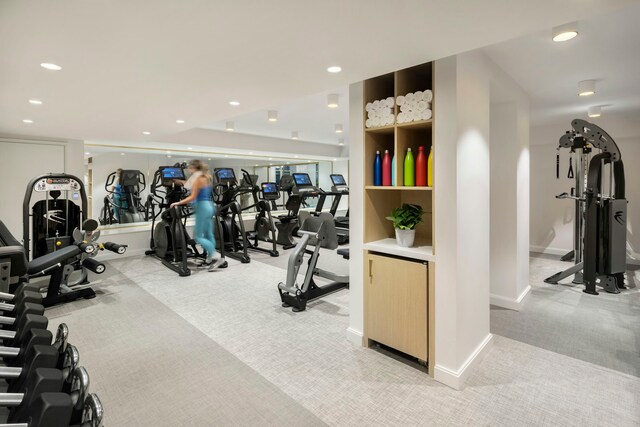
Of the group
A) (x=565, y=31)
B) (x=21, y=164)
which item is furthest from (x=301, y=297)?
(x=21, y=164)

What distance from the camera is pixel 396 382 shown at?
2.32 metres

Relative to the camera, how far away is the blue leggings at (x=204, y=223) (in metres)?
5.07

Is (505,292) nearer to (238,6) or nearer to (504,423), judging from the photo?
(504,423)

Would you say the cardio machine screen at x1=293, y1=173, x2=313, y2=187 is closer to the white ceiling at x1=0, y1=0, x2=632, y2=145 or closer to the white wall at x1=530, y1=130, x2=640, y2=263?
the white ceiling at x1=0, y1=0, x2=632, y2=145

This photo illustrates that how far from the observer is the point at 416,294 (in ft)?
8.04

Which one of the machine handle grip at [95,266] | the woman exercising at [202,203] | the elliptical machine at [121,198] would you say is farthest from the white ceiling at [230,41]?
the elliptical machine at [121,198]

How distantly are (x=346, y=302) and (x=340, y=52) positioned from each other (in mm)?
2722

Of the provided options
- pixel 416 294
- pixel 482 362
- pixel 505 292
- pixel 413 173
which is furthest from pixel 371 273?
pixel 505 292

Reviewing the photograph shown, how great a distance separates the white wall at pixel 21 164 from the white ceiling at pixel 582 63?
6.58 m

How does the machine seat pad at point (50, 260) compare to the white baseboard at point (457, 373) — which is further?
the machine seat pad at point (50, 260)

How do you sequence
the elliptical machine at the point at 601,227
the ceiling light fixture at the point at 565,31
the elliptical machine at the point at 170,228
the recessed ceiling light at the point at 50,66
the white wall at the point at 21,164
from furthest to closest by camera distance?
the elliptical machine at the point at 170,228 → the white wall at the point at 21,164 → the elliptical machine at the point at 601,227 → the recessed ceiling light at the point at 50,66 → the ceiling light fixture at the point at 565,31

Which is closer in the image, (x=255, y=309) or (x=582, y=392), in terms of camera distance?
(x=582, y=392)

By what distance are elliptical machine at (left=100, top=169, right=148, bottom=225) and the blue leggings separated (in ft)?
9.28

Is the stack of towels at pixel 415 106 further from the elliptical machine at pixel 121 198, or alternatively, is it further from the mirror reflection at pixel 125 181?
the elliptical machine at pixel 121 198
